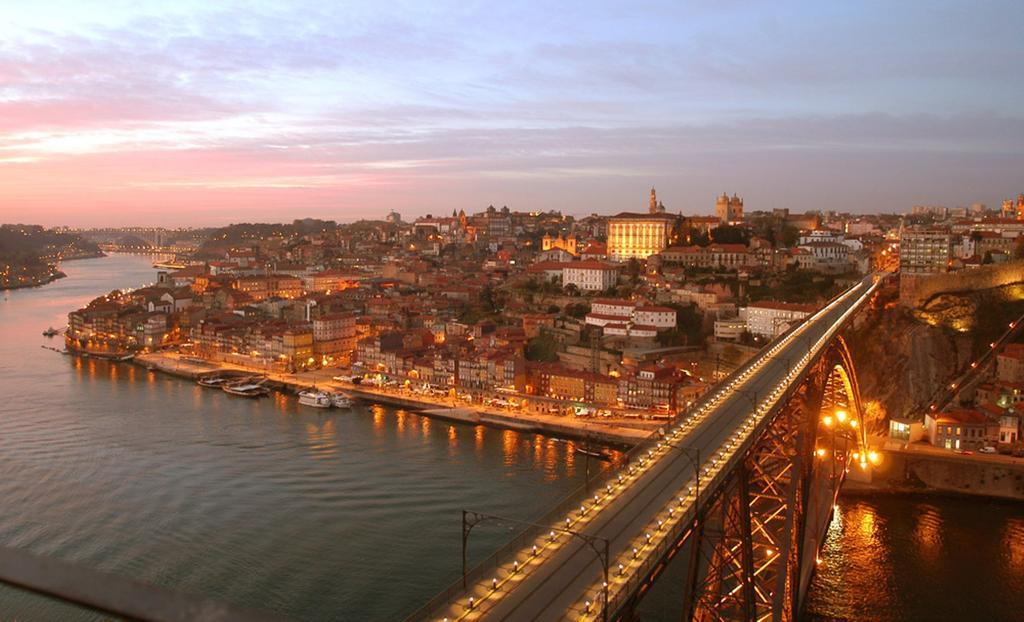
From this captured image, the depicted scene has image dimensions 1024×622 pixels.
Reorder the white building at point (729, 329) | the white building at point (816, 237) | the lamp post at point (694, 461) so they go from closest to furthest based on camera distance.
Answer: the lamp post at point (694, 461), the white building at point (729, 329), the white building at point (816, 237)

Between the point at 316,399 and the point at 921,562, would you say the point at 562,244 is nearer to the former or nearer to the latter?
the point at 316,399

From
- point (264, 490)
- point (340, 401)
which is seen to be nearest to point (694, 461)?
point (264, 490)

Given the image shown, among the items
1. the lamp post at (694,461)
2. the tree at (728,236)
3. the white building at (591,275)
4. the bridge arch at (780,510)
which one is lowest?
the bridge arch at (780,510)

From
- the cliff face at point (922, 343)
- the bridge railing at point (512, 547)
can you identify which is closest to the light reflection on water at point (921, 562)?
the bridge railing at point (512, 547)

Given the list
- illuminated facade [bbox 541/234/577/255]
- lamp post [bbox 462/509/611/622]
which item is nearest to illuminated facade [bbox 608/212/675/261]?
illuminated facade [bbox 541/234/577/255]

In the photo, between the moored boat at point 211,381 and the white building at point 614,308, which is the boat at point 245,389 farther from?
the white building at point 614,308

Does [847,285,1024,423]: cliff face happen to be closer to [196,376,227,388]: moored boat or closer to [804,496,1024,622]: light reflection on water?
[804,496,1024,622]: light reflection on water
